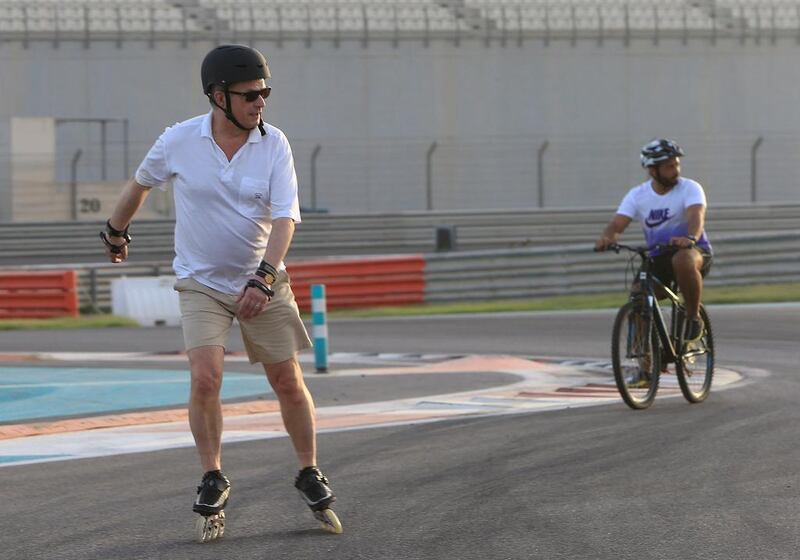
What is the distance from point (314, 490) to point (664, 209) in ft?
16.3

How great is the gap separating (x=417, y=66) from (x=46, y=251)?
10089 mm

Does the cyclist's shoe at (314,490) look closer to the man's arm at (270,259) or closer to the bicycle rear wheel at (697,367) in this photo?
the man's arm at (270,259)

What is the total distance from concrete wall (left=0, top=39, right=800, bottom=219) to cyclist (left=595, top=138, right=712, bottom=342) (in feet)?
72.1

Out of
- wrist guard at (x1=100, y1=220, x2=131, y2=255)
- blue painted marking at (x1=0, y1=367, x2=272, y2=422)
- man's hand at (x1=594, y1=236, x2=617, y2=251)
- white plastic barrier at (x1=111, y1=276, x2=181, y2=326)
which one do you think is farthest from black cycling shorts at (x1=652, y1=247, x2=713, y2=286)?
white plastic barrier at (x1=111, y1=276, x2=181, y2=326)

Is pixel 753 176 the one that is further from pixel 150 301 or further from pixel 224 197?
pixel 224 197

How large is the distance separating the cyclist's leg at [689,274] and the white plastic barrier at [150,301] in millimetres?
12379

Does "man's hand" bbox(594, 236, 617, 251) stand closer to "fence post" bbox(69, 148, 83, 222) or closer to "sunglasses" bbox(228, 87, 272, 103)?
"sunglasses" bbox(228, 87, 272, 103)

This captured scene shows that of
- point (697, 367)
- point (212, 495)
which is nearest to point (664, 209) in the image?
point (697, 367)

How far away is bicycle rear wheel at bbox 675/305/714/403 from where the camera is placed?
1004 centimetres

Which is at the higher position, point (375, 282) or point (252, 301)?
point (252, 301)

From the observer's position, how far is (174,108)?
36000 mm

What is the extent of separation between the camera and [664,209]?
10258mm

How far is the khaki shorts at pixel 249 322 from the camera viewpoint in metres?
5.91

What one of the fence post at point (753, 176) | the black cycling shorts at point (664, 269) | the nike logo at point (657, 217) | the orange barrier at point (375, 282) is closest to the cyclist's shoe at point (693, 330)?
the black cycling shorts at point (664, 269)
